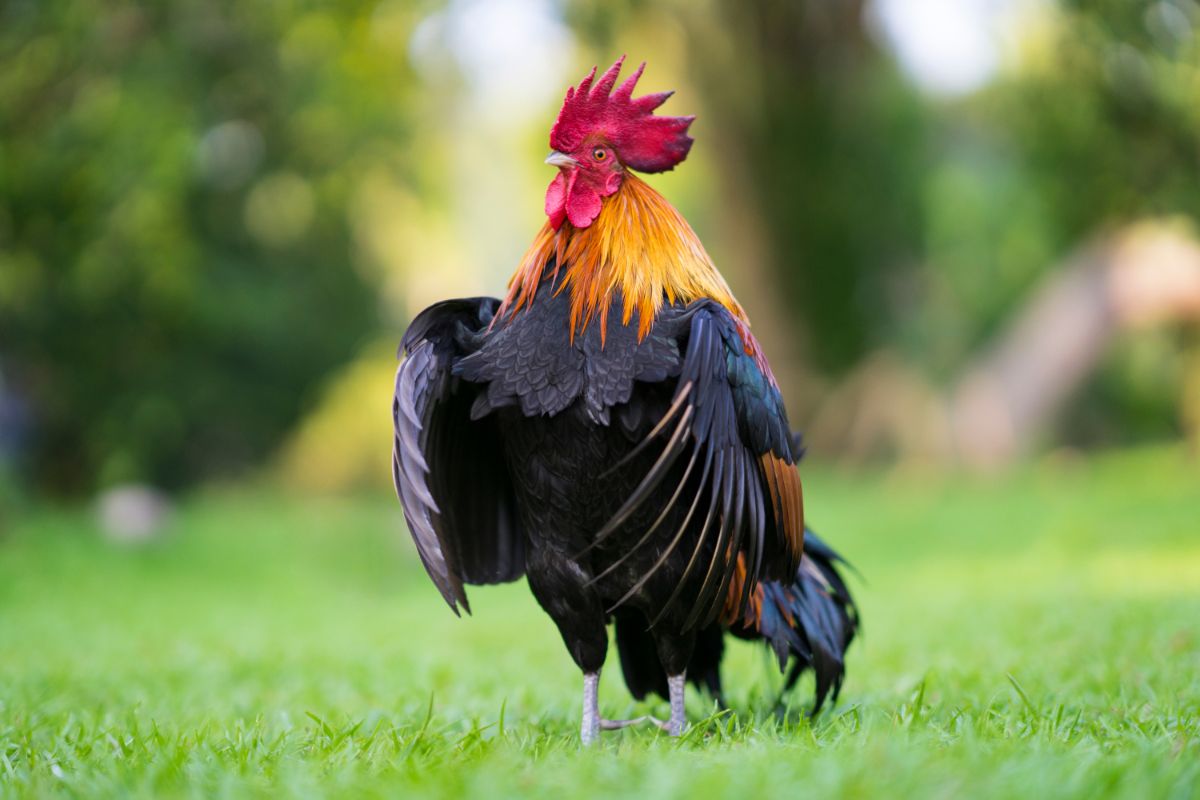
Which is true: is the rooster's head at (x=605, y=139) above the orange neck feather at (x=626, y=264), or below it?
above

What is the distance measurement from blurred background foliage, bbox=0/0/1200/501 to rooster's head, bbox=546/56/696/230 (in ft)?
26.3

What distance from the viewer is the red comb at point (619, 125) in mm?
3168

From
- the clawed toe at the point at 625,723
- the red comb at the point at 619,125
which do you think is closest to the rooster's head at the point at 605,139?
the red comb at the point at 619,125

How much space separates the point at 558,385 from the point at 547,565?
54 centimetres

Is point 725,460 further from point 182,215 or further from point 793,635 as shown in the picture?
point 182,215

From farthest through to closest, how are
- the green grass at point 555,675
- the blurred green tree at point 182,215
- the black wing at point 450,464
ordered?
1. the blurred green tree at point 182,215
2. the black wing at point 450,464
3. the green grass at point 555,675

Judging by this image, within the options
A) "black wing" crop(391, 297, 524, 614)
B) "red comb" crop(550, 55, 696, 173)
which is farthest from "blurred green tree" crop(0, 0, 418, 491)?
"red comb" crop(550, 55, 696, 173)

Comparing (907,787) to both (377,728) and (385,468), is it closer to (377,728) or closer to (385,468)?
(377,728)

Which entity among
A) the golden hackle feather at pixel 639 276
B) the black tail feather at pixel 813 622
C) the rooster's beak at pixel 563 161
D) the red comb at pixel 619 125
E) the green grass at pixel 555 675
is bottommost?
the green grass at pixel 555 675

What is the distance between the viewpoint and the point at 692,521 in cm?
299

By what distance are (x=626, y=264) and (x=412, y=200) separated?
14.5 m

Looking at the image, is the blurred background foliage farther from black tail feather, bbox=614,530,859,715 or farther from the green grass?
black tail feather, bbox=614,530,859,715

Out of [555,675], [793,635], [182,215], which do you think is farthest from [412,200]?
[793,635]

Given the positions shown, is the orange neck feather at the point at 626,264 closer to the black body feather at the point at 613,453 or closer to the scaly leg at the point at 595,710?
the black body feather at the point at 613,453
